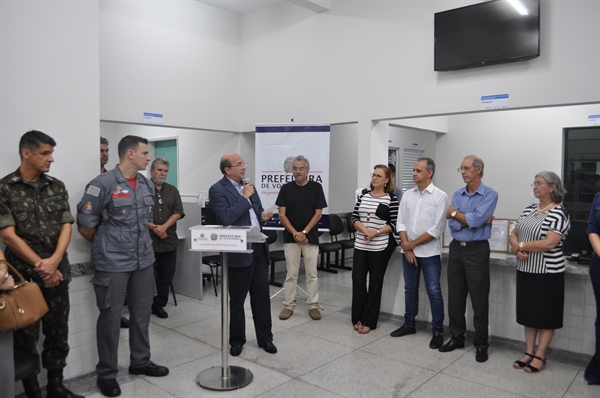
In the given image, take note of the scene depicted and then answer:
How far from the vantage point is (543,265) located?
3.32 m

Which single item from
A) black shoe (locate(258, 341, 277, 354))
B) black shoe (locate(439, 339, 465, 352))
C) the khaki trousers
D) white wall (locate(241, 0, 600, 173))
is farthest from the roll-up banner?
black shoe (locate(439, 339, 465, 352))

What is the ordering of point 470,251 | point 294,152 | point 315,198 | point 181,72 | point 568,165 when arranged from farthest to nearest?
1. point 568,165
2. point 181,72
3. point 294,152
4. point 315,198
5. point 470,251

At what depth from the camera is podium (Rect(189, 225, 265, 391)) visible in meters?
2.84

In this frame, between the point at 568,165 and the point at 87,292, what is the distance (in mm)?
6226

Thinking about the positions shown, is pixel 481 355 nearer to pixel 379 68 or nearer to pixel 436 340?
pixel 436 340

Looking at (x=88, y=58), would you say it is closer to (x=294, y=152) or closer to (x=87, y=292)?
(x=87, y=292)

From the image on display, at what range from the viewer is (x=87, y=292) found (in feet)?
10.4

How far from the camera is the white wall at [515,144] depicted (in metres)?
6.36

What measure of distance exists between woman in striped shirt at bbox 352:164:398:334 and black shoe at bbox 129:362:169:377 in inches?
73.1

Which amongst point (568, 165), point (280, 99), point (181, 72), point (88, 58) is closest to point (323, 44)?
point (280, 99)

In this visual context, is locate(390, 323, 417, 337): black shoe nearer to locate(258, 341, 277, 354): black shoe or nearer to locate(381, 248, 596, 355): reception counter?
locate(381, 248, 596, 355): reception counter

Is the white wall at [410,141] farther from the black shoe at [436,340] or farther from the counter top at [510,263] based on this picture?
the black shoe at [436,340]

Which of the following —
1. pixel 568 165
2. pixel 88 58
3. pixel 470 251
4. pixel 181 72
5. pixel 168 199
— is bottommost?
pixel 470 251

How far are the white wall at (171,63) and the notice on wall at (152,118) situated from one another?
5 centimetres
